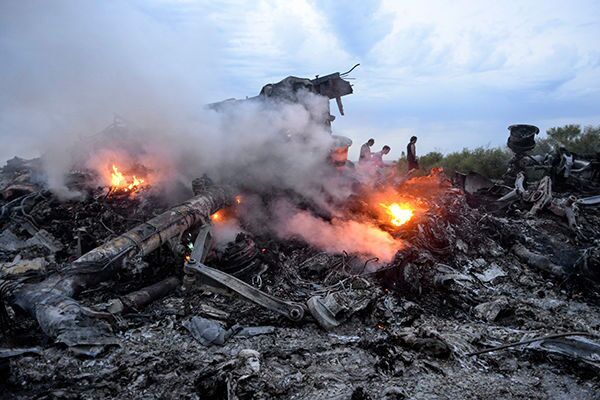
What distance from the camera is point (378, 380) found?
3674 millimetres

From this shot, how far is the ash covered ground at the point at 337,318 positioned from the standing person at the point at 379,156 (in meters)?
5.90

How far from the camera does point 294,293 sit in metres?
5.87

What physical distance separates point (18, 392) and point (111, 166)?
7.21m

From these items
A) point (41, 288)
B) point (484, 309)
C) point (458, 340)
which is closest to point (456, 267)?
point (484, 309)

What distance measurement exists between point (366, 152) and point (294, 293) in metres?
9.40

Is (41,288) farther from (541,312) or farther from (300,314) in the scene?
(541,312)

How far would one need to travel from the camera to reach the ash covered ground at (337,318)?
3.56 metres

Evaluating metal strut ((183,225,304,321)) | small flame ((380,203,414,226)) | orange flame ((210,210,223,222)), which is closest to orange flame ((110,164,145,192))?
orange flame ((210,210,223,222))

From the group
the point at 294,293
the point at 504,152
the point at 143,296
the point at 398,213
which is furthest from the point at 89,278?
the point at 504,152

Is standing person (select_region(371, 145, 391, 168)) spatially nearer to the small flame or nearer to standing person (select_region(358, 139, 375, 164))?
standing person (select_region(358, 139, 375, 164))

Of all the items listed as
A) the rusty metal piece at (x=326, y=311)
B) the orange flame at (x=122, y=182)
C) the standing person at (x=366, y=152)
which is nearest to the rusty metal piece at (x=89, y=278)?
the rusty metal piece at (x=326, y=311)

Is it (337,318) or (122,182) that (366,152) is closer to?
(122,182)

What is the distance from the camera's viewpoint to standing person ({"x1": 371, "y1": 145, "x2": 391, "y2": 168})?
14.3m

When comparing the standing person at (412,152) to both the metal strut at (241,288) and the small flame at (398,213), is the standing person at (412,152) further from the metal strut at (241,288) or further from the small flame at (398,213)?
the metal strut at (241,288)
